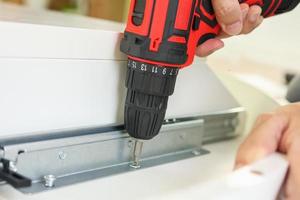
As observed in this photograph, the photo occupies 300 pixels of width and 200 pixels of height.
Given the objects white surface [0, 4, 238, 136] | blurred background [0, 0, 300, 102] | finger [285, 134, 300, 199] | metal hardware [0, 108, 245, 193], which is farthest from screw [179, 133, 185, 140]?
blurred background [0, 0, 300, 102]

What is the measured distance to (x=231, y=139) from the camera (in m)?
0.69

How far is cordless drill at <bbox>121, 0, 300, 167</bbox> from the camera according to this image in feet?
1.41

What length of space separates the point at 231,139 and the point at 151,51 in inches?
12.2

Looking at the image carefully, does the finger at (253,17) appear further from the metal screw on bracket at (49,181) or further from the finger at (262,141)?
the metal screw on bracket at (49,181)

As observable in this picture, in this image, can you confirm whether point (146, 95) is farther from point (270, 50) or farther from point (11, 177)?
point (270, 50)

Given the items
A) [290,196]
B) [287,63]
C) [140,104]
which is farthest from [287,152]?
[287,63]

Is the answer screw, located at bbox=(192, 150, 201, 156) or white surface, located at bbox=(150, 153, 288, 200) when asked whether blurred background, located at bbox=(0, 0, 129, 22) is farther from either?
white surface, located at bbox=(150, 153, 288, 200)

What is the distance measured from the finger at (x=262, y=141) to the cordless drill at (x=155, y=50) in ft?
0.36

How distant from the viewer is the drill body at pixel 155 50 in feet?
1.41

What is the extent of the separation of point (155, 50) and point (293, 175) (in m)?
0.18

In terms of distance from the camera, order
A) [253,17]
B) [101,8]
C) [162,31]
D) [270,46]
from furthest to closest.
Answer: [101,8], [270,46], [253,17], [162,31]

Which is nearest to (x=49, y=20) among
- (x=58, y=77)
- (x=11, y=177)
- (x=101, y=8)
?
(x=58, y=77)

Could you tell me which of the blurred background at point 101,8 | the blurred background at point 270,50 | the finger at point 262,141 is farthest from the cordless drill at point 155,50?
the blurred background at point 101,8

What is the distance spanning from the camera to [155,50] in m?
0.43
